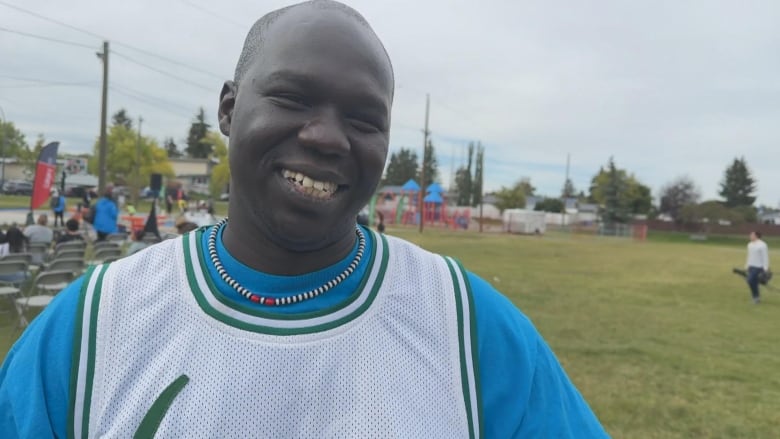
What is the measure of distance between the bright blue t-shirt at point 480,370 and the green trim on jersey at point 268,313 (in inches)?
0.7

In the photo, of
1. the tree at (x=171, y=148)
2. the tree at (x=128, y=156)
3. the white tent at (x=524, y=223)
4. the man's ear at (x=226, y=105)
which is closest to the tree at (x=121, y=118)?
the tree at (x=171, y=148)

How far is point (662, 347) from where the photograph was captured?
23.1 feet

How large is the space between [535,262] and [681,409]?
13.1 metres

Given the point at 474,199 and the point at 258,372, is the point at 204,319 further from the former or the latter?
the point at 474,199

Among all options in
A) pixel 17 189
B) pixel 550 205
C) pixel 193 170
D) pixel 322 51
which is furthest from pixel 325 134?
pixel 193 170

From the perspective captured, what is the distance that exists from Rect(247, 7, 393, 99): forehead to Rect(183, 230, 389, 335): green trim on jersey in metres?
0.35

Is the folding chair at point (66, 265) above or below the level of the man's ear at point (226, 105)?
below

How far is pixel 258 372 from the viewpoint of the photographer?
0.96 meters

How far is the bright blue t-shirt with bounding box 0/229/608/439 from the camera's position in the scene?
0.94m

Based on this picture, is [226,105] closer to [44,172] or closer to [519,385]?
[519,385]

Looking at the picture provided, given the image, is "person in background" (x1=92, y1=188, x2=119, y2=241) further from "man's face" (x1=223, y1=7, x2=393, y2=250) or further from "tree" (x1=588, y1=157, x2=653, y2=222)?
"tree" (x1=588, y1=157, x2=653, y2=222)

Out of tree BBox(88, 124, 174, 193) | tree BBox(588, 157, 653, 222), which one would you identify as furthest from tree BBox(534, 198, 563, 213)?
tree BBox(88, 124, 174, 193)

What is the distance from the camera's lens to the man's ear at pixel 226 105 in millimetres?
1144

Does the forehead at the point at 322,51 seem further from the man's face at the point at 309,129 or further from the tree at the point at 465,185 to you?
the tree at the point at 465,185
